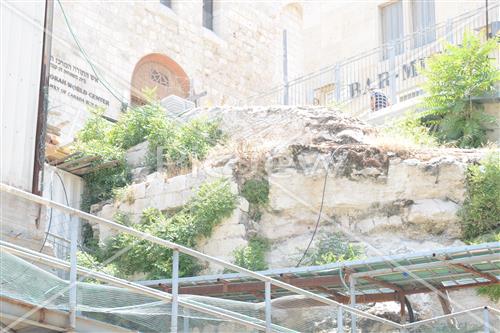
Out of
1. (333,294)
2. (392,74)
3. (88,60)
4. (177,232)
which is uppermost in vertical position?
(88,60)

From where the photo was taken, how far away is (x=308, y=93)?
23609 millimetres

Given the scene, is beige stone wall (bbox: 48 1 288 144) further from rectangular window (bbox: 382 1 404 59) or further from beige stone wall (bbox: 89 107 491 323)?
beige stone wall (bbox: 89 107 491 323)

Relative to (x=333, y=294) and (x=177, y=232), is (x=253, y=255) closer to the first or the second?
(x=177, y=232)

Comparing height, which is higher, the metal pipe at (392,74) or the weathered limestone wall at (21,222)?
the metal pipe at (392,74)

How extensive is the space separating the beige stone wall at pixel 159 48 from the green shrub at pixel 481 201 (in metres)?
8.09

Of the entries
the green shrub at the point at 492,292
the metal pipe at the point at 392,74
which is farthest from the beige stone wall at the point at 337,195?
the metal pipe at the point at 392,74

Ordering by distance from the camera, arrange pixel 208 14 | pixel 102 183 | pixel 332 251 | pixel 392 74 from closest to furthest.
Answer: pixel 332 251 → pixel 102 183 → pixel 392 74 → pixel 208 14

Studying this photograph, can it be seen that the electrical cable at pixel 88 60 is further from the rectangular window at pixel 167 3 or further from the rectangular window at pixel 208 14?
the rectangular window at pixel 208 14

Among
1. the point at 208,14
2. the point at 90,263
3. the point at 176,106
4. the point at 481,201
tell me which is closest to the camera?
the point at 90,263

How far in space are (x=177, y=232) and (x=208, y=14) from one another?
1313 centimetres

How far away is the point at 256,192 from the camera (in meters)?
16.3

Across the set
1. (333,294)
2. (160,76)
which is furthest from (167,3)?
(333,294)

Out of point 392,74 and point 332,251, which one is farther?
point 392,74

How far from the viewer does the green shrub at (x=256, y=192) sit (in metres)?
16.2
